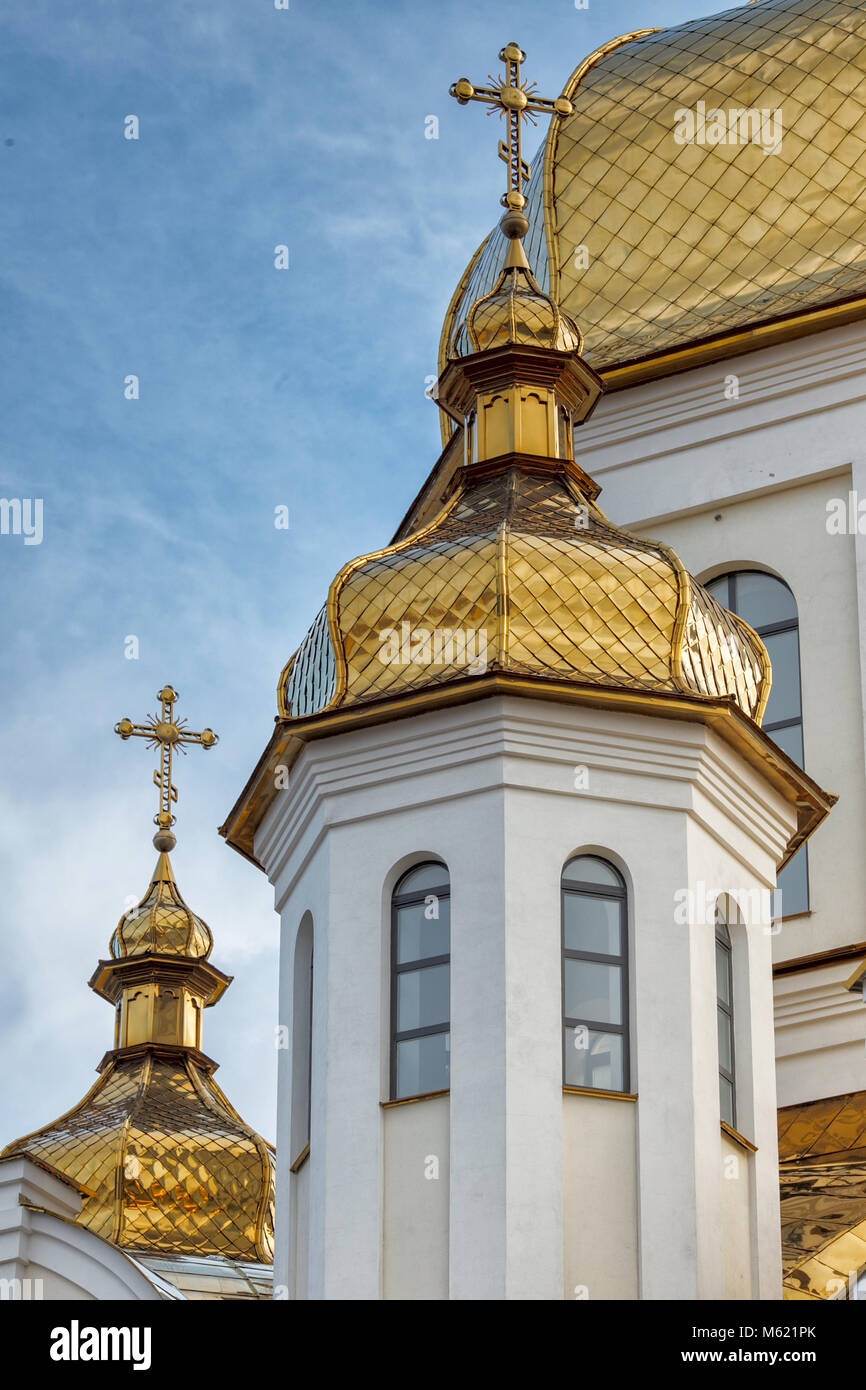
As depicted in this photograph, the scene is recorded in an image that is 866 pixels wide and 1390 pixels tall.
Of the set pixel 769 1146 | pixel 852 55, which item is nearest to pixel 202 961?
pixel 852 55

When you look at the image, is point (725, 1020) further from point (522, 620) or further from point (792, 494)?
point (792, 494)

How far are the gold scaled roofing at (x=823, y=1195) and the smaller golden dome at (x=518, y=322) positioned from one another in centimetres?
403

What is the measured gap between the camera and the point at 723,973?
13820mm

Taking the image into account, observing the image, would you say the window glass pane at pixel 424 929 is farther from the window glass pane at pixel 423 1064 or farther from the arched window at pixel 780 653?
the arched window at pixel 780 653

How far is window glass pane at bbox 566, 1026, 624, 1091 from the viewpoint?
12953 mm

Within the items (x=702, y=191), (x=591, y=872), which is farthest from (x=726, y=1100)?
(x=702, y=191)

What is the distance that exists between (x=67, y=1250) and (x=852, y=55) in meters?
8.47

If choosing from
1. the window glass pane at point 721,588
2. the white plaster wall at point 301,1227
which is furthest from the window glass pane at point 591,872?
the window glass pane at point 721,588

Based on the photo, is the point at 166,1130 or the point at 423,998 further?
the point at 166,1130

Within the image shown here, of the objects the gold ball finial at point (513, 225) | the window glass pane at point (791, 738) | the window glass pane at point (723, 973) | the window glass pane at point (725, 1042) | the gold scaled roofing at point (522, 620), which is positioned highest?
the gold ball finial at point (513, 225)

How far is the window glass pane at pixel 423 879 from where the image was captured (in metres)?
13.5

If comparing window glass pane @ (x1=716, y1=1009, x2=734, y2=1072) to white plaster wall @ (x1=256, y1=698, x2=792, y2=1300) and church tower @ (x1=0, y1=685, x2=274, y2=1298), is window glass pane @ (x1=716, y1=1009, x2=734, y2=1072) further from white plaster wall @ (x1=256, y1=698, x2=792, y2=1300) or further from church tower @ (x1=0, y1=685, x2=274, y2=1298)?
church tower @ (x1=0, y1=685, x2=274, y2=1298)

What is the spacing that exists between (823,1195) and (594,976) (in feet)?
6.79

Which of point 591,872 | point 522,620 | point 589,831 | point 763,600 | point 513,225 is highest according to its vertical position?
point 513,225
